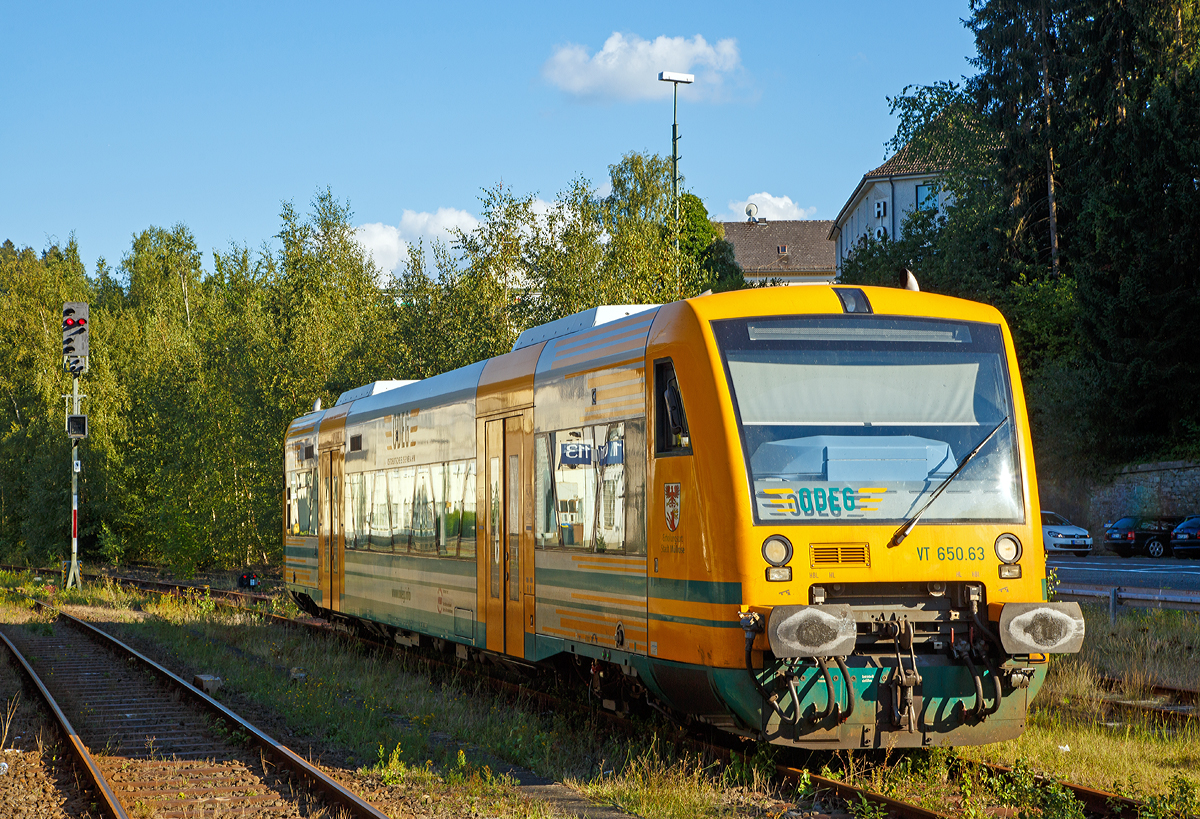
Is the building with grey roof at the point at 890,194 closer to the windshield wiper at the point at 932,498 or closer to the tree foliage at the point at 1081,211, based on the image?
Answer: the tree foliage at the point at 1081,211

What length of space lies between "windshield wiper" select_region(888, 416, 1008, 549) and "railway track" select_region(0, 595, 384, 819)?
3.52 meters

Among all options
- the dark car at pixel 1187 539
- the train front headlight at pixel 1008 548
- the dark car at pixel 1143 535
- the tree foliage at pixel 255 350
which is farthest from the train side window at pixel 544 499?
the dark car at pixel 1143 535

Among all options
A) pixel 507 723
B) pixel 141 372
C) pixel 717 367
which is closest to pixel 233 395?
pixel 141 372

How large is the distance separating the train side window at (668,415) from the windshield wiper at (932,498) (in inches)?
54.7

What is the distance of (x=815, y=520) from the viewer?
759cm

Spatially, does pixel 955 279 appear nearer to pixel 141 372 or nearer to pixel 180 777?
pixel 141 372

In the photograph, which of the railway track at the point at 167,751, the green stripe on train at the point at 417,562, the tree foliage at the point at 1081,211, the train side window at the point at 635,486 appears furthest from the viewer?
the tree foliage at the point at 1081,211

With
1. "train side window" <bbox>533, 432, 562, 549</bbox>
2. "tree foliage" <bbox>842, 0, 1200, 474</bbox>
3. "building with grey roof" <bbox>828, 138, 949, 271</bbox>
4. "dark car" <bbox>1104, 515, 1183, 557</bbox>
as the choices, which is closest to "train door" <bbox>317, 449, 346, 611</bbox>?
"train side window" <bbox>533, 432, 562, 549</bbox>

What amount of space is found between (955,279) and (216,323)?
26427 millimetres

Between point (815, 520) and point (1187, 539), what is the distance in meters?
29.3

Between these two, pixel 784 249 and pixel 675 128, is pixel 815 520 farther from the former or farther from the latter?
pixel 784 249

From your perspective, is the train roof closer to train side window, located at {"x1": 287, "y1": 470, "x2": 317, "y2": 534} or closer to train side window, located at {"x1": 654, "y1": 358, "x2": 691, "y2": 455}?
train side window, located at {"x1": 654, "y1": 358, "x2": 691, "y2": 455}

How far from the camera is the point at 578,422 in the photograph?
31.7 feet

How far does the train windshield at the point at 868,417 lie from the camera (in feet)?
25.2
